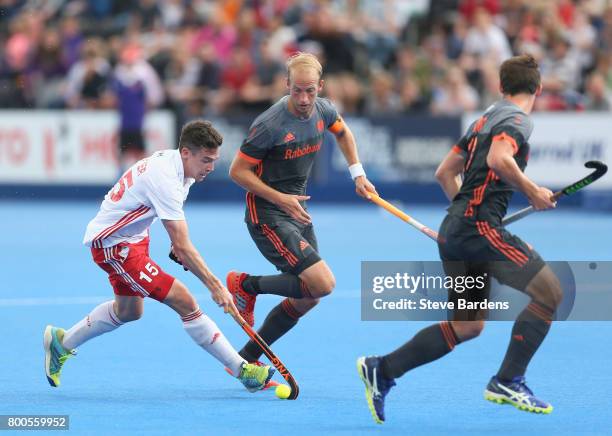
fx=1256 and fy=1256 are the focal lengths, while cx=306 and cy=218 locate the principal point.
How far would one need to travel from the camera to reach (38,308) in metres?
Answer: 9.57

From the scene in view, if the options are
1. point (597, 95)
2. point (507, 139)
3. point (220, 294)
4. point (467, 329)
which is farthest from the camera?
point (597, 95)

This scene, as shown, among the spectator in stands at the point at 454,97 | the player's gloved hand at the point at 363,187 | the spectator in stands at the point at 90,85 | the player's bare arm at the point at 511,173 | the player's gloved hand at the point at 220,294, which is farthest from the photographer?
the spectator in stands at the point at 90,85

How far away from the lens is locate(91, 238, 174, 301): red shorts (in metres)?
6.48

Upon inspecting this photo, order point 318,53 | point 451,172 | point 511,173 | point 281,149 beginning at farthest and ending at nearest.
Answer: point 318,53 → point 281,149 → point 451,172 → point 511,173

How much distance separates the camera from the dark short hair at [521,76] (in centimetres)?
604

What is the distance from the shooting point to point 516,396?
592cm

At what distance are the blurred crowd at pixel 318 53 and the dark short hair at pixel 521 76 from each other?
10.9 meters

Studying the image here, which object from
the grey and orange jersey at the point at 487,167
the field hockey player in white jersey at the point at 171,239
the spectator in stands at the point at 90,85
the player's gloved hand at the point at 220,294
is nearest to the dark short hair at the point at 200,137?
the field hockey player in white jersey at the point at 171,239

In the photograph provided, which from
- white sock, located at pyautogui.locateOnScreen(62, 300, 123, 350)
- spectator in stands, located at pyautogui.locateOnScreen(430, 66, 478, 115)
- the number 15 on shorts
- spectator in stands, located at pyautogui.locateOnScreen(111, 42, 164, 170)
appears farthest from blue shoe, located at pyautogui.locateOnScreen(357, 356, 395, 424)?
spectator in stands, located at pyautogui.locateOnScreen(111, 42, 164, 170)

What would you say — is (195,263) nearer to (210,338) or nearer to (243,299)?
(210,338)

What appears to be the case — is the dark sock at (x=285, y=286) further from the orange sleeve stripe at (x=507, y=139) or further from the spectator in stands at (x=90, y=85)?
the spectator in stands at (x=90, y=85)

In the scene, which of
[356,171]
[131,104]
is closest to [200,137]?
[356,171]

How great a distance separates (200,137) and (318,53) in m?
12.1

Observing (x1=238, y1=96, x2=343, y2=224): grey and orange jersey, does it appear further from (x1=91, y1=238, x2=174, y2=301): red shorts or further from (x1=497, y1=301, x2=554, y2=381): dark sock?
(x1=497, y1=301, x2=554, y2=381): dark sock
